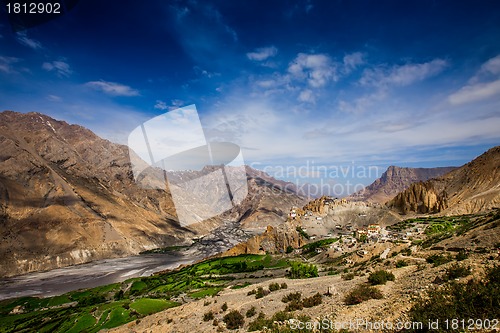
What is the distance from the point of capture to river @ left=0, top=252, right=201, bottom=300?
273 ft

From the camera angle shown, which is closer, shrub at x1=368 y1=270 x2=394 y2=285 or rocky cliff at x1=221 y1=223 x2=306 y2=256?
shrub at x1=368 y1=270 x2=394 y2=285

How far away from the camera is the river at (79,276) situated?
8312cm

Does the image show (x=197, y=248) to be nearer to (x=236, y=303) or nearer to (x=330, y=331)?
(x=236, y=303)

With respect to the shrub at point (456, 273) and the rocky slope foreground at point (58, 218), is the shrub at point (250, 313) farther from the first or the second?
the rocky slope foreground at point (58, 218)

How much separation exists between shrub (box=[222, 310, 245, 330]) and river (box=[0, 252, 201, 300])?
8927cm

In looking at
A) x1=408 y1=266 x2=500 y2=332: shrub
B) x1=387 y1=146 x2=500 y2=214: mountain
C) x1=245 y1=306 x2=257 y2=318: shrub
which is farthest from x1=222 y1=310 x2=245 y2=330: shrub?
x1=387 y1=146 x2=500 y2=214: mountain

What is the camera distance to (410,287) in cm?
1074

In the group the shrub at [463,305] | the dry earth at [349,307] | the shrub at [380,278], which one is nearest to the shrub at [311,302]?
the dry earth at [349,307]

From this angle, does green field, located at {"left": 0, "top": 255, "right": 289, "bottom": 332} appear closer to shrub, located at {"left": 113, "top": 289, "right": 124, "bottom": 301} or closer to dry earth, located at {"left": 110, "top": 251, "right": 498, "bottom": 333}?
shrub, located at {"left": 113, "top": 289, "right": 124, "bottom": 301}

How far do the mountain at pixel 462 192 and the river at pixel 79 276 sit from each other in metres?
97.2

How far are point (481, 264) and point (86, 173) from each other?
22623 cm

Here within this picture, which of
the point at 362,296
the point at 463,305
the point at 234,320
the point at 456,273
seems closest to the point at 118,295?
the point at 234,320

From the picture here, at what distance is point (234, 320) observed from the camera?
13.3 metres

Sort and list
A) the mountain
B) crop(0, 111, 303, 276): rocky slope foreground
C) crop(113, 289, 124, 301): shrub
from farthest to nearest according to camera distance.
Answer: crop(0, 111, 303, 276): rocky slope foreground, the mountain, crop(113, 289, 124, 301): shrub
